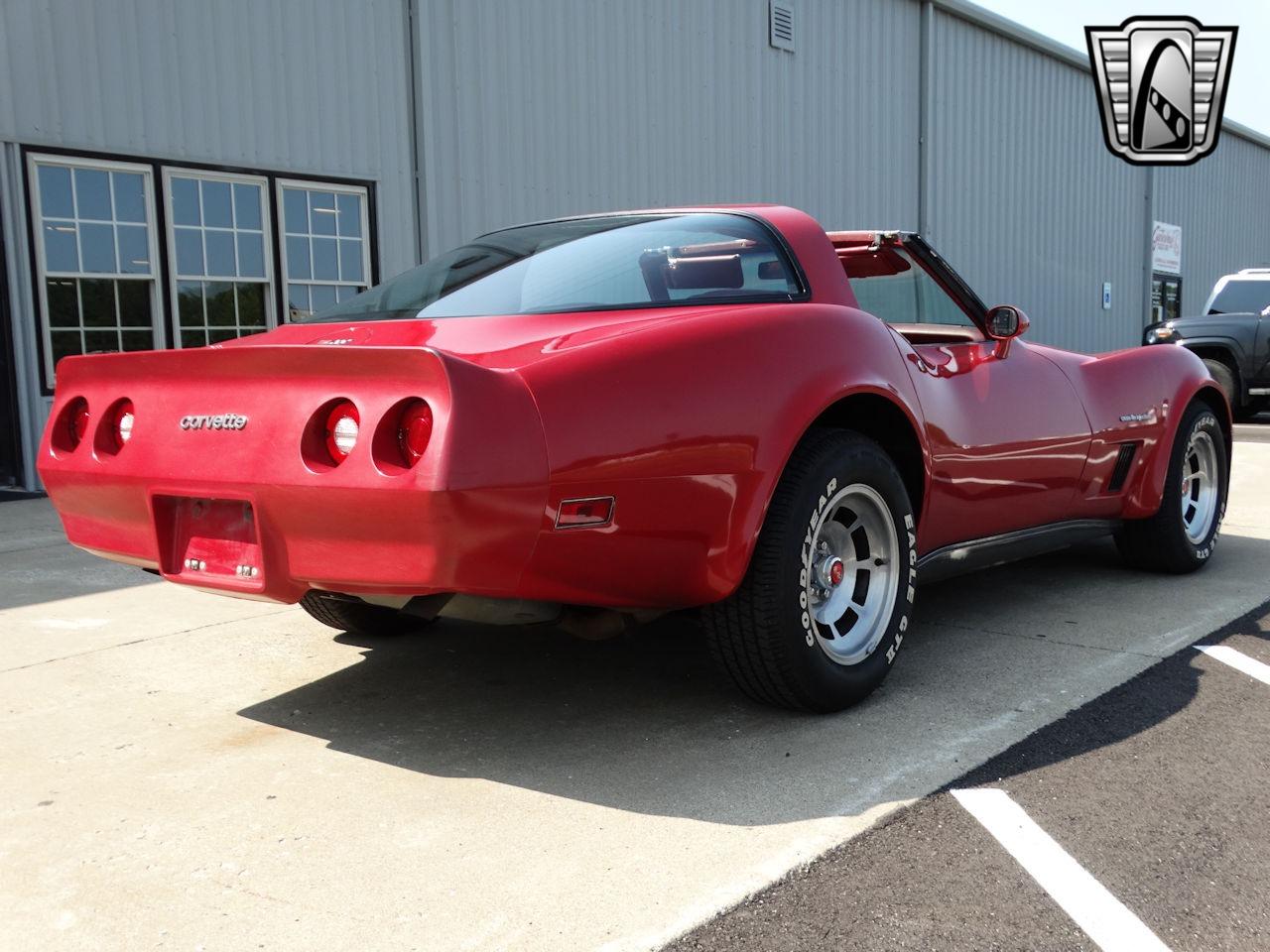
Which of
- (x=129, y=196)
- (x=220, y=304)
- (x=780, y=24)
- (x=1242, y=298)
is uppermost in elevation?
(x=780, y=24)

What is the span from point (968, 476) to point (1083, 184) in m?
18.4

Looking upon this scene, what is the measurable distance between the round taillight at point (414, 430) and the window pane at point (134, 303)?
22.5 feet

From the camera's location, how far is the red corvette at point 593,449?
7.89 feet

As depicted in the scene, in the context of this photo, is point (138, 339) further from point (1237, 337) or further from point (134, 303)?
point (1237, 337)

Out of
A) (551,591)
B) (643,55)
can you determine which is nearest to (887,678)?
(551,591)

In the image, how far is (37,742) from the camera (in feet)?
9.82

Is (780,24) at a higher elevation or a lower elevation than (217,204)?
higher

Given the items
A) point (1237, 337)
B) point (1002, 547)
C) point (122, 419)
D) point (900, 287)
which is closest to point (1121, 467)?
point (1002, 547)

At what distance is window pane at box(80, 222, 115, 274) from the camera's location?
26.8 ft

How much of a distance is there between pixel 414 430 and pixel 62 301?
6.76 meters

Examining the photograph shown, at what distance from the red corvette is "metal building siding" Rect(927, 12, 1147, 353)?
13.5 m

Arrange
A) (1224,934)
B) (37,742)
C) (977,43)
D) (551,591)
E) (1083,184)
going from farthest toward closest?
(1083,184)
(977,43)
(37,742)
(551,591)
(1224,934)

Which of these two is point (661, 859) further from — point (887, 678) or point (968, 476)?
point (968, 476)

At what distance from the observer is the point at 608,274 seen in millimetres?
3146
